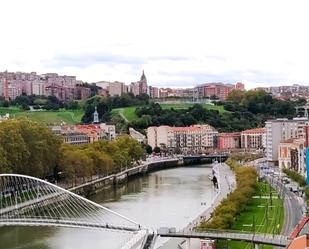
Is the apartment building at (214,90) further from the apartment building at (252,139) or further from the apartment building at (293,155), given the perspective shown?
the apartment building at (293,155)

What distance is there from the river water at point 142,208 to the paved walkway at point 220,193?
368 millimetres

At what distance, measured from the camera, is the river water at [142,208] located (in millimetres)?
19375

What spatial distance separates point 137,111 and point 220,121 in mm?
6846

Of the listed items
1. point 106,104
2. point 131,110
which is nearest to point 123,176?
point 131,110

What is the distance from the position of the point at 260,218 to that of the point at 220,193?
241 inches

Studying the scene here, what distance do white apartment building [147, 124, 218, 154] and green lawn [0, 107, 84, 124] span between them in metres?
8.23

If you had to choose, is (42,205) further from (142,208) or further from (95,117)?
(95,117)

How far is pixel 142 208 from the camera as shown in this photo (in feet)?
85.3

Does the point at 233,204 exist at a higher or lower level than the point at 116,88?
lower

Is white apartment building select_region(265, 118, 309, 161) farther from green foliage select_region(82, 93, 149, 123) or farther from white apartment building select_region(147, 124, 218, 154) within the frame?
green foliage select_region(82, 93, 149, 123)

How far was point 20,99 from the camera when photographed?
6988 centimetres

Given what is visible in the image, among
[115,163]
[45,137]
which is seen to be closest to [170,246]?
[45,137]

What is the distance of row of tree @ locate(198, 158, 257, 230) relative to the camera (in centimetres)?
1889

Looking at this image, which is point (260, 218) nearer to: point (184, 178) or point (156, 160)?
point (184, 178)
